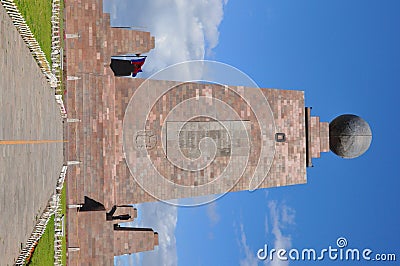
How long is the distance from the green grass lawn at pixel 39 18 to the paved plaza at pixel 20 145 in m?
0.75

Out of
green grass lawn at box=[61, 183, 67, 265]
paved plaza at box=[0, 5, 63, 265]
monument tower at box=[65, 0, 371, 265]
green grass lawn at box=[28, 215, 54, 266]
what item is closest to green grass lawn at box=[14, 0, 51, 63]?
paved plaza at box=[0, 5, 63, 265]

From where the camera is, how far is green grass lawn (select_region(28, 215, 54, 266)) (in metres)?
9.78

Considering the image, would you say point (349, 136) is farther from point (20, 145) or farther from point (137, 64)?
point (20, 145)

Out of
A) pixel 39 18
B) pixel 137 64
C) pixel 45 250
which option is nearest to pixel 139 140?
pixel 137 64

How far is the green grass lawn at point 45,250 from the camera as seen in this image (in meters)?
9.78

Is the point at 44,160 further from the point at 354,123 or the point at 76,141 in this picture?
the point at 354,123

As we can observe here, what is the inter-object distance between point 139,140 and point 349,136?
6255 millimetres

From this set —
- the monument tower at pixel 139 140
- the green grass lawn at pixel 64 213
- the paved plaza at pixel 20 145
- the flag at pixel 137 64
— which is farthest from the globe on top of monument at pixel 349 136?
the paved plaza at pixel 20 145

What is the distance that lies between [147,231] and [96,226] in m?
1.51

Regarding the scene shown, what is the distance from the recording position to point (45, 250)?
426 inches

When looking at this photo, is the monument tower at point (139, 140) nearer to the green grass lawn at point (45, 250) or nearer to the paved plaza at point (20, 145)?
the green grass lawn at point (45, 250)

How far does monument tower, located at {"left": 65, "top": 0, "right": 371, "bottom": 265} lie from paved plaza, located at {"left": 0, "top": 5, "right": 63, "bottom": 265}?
2.26m

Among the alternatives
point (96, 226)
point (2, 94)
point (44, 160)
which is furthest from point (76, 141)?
point (2, 94)

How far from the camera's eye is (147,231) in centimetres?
1443
